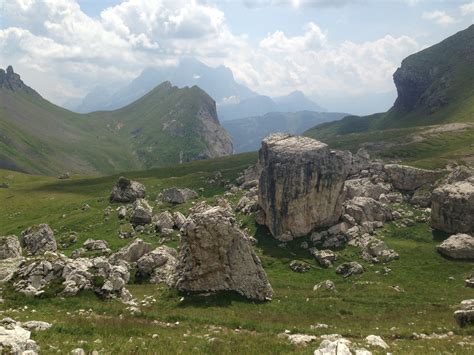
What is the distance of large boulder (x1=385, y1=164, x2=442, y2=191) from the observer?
3307 inches

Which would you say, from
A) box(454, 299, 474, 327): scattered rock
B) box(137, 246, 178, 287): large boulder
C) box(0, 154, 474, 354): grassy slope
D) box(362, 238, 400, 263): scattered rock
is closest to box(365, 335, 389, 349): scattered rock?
box(0, 154, 474, 354): grassy slope

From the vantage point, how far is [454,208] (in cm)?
6456

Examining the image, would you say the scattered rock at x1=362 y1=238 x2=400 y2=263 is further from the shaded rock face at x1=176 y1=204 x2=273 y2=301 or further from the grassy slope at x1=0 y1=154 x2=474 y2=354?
the shaded rock face at x1=176 y1=204 x2=273 y2=301

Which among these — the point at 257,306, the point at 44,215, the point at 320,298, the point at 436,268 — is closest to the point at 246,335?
the point at 257,306

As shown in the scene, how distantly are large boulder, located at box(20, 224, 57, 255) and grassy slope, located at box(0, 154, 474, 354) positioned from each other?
3747 millimetres

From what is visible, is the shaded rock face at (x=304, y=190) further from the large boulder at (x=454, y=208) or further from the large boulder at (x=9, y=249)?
the large boulder at (x=9, y=249)

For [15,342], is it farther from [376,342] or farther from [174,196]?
[174,196]

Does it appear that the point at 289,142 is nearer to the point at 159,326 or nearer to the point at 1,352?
the point at 159,326

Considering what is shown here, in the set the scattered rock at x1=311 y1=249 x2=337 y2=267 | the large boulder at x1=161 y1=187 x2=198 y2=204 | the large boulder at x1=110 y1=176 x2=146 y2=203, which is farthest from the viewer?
the large boulder at x1=110 y1=176 x2=146 y2=203

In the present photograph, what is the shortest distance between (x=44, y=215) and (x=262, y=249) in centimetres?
6257

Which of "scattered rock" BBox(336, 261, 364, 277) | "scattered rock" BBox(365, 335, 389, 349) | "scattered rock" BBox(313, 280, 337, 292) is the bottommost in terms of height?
"scattered rock" BBox(336, 261, 364, 277)

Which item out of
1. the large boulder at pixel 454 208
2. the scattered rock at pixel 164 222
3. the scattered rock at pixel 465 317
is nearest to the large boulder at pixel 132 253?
the scattered rock at pixel 164 222

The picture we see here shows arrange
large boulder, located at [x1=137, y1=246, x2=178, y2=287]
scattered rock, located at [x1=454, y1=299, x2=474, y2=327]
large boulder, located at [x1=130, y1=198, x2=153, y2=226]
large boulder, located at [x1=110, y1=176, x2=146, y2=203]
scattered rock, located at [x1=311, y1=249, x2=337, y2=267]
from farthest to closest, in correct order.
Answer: large boulder, located at [x1=110, y1=176, x2=146, y2=203] → large boulder, located at [x1=130, y1=198, x2=153, y2=226] → scattered rock, located at [x1=311, y1=249, x2=337, y2=267] → large boulder, located at [x1=137, y1=246, x2=178, y2=287] → scattered rock, located at [x1=454, y1=299, x2=474, y2=327]

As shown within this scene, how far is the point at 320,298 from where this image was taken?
43.1 m
